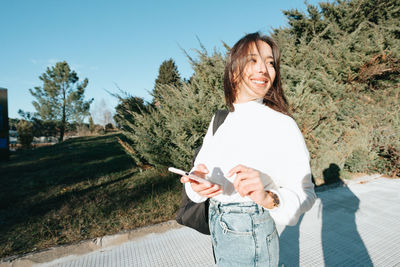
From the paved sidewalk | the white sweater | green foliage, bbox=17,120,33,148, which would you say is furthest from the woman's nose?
green foliage, bbox=17,120,33,148

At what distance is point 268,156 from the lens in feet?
3.45

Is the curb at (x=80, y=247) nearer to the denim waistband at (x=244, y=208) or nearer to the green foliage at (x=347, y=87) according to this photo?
the denim waistband at (x=244, y=208)

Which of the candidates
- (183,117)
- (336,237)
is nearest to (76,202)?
(183,117)

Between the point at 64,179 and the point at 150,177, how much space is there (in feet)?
7.71

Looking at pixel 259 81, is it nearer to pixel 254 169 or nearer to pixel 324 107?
pixel 254 169

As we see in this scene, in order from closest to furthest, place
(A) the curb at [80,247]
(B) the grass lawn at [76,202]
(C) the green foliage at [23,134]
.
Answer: (A) the curb at [80,247] → (B) the grass lawn at [76,202] → (C) the green foliage at [23,134]

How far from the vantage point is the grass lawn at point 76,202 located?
3.05m

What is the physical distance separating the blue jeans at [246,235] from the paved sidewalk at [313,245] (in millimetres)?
1641

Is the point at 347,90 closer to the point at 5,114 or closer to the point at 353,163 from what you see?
the point at 353,163

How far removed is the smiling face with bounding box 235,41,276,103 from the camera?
48.6 inches

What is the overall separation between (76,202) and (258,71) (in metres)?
4.45

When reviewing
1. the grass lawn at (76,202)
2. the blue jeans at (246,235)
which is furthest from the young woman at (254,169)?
the grass lawn at (76,202)

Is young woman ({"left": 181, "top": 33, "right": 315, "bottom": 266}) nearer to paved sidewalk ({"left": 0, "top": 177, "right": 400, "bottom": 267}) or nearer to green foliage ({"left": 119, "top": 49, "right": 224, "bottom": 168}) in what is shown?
paved sidewalk ({"left": 0, "top": 177, "right": 400, "bottom": 267})

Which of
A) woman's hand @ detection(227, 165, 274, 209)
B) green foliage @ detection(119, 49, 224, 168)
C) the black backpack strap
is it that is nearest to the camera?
woman's hand @ detection(227, 165, 274, 209)
